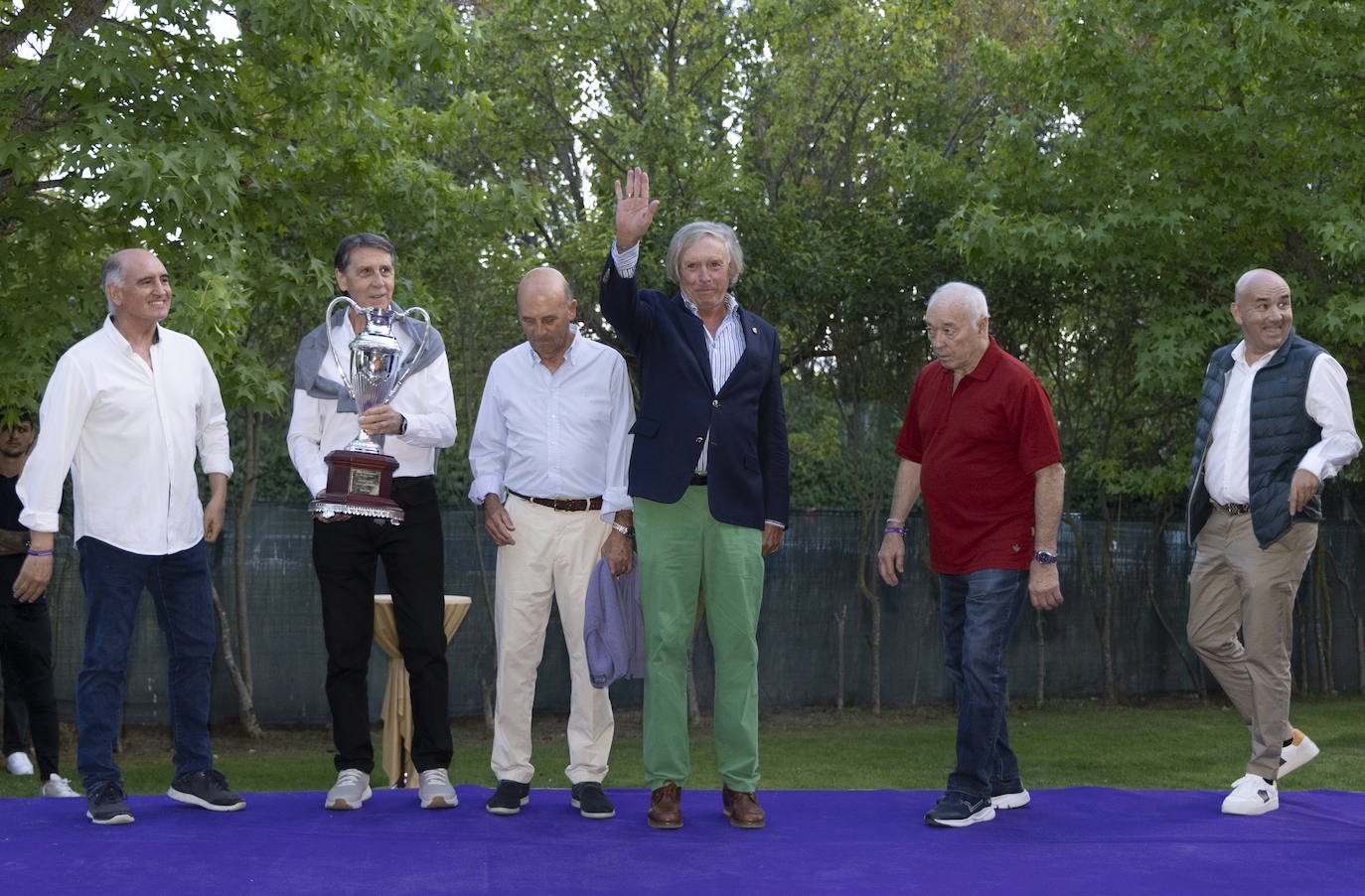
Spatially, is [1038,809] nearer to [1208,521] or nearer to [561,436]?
[1208,521]

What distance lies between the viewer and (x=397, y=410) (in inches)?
158

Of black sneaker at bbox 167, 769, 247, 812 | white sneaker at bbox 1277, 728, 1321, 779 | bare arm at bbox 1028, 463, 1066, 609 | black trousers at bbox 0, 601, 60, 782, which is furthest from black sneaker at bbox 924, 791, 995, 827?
black trousers at bbox 0, 601, 60, 782

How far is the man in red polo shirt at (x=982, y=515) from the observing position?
3990 mm

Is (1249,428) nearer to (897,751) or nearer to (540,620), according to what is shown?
(540,620)

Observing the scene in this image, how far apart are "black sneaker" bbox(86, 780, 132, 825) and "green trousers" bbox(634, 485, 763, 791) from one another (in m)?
1.54

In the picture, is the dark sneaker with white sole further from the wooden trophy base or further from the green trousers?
the wooden trophy base

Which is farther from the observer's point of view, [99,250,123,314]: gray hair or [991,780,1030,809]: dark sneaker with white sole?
[991,780,1030,809]: dark sneaker with white sole

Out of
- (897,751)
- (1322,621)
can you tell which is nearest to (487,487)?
(897,751)

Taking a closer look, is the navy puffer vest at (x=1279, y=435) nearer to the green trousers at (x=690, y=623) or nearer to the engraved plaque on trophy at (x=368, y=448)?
the green trousers at (x=690, y=623)

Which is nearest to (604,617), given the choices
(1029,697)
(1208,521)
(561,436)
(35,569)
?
(561,436)

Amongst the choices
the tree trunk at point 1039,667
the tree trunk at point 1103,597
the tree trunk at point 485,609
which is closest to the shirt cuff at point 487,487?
the tree trunk at point 485,609

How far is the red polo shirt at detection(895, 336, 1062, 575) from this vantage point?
4016 mm

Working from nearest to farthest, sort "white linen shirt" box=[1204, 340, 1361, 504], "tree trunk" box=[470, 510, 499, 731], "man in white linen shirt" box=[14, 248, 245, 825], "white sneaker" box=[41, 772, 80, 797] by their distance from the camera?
1. "man in white linen shirt" box=[14, 248, 245, 825]
2. "white linen shirt" box=[1204, 340, 1361, 504]
3. "white sneaker" box=[41, 772, 80, 797]
4. "tree trunk" box=[470, 510, 499, 731]

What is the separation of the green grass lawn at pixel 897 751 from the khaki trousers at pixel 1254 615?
8.35 ft
